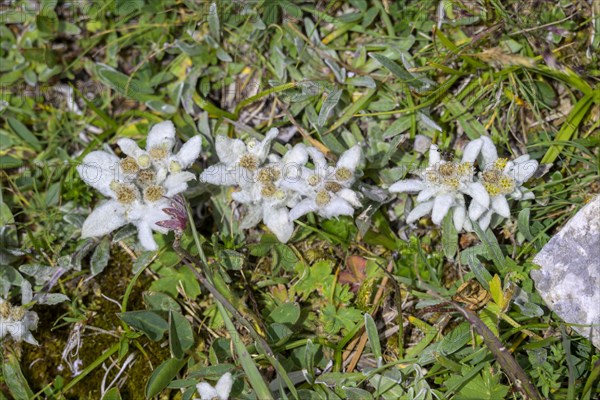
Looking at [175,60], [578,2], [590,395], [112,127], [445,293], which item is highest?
[578,2]

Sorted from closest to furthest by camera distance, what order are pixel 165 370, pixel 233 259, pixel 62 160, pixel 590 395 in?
pixel 590 395 → pixel 165 370 → pixel 233 259 → pixel 62 160

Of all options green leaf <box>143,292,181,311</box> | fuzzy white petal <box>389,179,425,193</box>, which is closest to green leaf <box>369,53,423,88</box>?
fuzzy white petal <box>389,179,425,193</box>

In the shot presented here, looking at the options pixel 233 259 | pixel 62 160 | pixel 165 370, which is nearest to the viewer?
pixel 165 370

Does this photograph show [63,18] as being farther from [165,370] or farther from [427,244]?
[427,244]

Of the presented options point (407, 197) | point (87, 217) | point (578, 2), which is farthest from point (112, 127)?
point (578, 2)

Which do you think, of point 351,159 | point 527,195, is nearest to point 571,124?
point 527,195

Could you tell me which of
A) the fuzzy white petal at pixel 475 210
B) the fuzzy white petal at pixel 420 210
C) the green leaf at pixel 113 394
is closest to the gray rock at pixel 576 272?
the fuzzy white petal at pixel 475 210

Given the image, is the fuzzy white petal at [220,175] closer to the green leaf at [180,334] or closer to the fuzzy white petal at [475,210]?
the green leaf at [180,334]

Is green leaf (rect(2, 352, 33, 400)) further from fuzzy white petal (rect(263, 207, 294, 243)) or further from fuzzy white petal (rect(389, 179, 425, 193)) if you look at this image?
fuzzy white petal (rect(389, 179, 425, 193))
